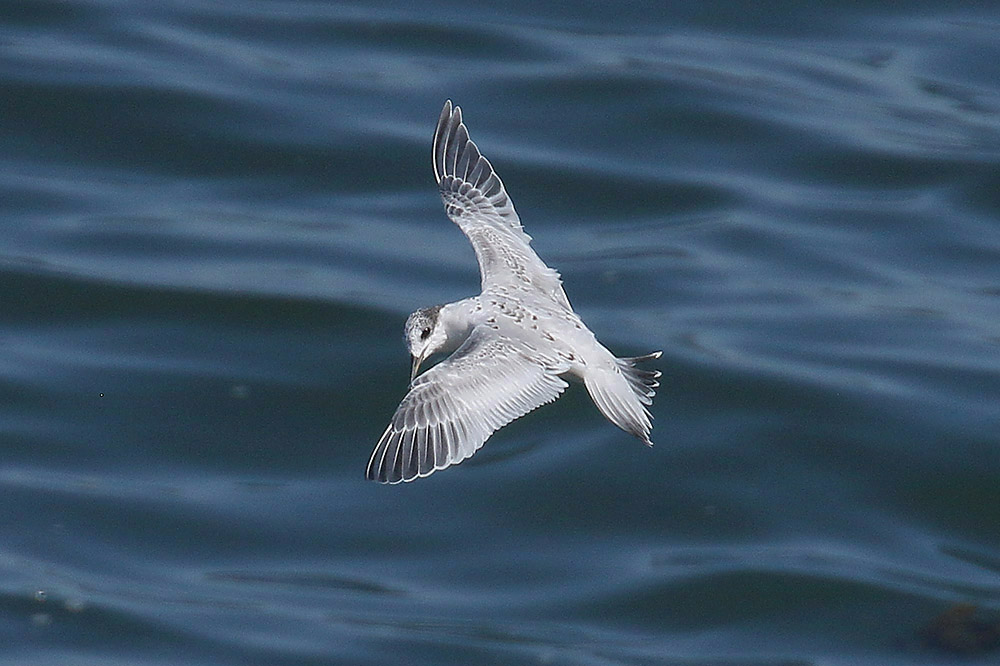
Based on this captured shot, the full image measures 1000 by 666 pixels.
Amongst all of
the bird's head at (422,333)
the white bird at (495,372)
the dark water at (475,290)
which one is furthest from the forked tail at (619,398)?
the dark water at (475,290)

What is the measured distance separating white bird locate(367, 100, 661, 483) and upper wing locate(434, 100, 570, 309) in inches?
0.5

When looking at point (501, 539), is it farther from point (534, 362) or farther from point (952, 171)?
point (952, 171)

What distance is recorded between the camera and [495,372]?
6367 mm

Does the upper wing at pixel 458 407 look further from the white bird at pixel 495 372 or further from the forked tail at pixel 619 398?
the forked tail at pixel 619 398

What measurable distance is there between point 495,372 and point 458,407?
0.21 meters

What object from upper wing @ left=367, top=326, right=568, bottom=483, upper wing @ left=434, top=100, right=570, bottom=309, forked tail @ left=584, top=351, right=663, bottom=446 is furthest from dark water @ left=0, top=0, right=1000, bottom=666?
upper wing @ left=367, top=326, right=568, bottom=483

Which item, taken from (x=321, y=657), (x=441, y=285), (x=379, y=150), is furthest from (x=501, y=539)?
(x=379, y=150)

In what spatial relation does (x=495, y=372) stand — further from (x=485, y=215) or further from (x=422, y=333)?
(x=485, y=215)

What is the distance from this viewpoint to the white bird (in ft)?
20.3

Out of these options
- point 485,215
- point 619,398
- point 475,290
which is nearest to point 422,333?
point 619,398

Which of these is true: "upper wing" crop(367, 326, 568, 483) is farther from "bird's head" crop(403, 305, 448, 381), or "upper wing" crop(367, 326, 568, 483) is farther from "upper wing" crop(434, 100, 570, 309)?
"upper wing" crop(434, 100, 570, 309)

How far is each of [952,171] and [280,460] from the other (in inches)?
233

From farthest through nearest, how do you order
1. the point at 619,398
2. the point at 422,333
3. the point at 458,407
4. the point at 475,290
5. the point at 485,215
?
1. the point at 475,290
2. the point at 485,215
3. the point at 422,333
4. the point at 619,398
5. the point at 458,407

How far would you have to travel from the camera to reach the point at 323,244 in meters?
11.7
